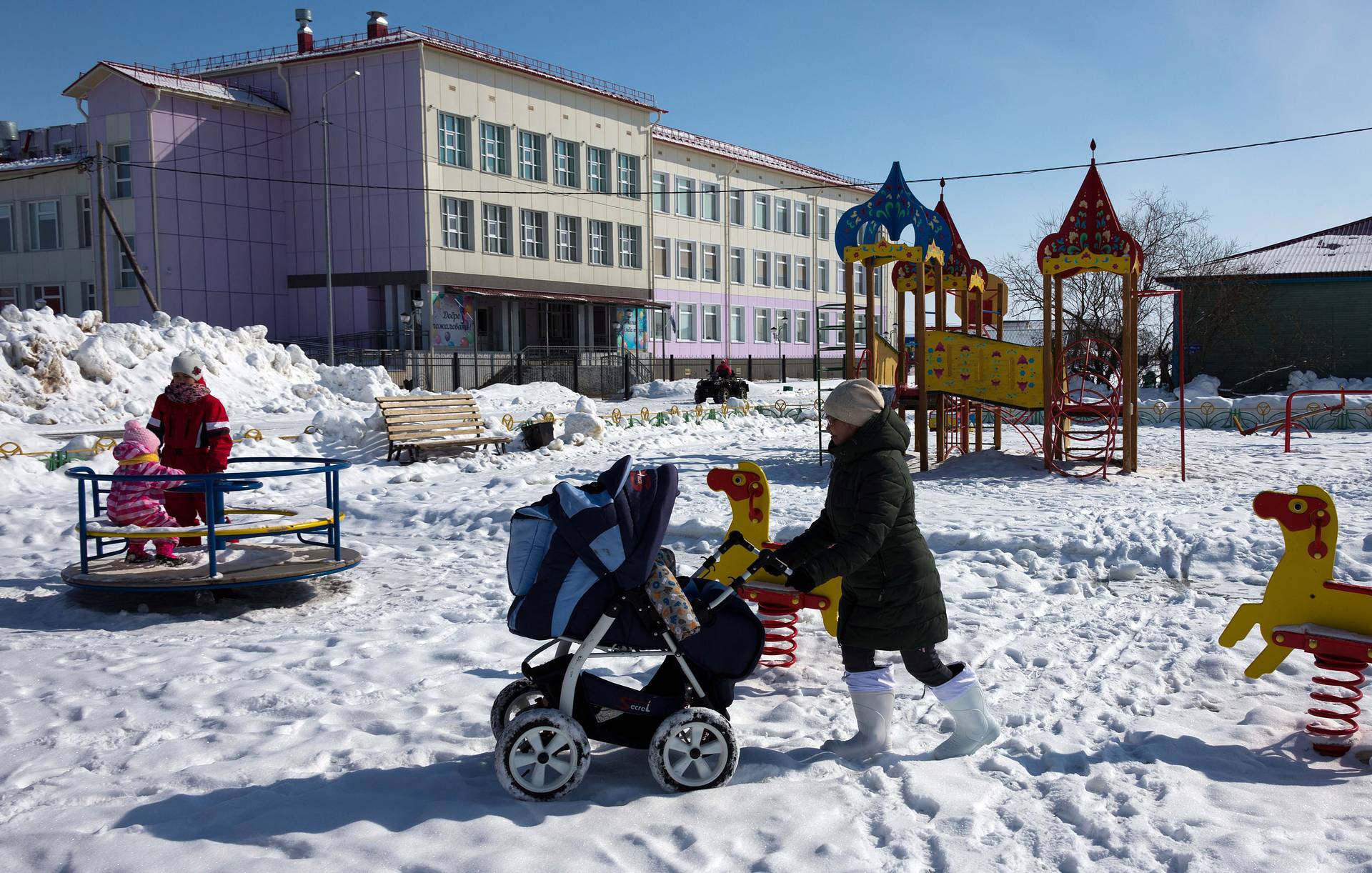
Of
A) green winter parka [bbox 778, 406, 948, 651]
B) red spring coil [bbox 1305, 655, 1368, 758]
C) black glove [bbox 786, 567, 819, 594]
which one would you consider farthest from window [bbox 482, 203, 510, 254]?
red spring coil [bbox 1305, 655, 1368, 758]

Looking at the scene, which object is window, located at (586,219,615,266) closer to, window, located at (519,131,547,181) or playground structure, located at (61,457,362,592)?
window, located at (519,131,547,181)

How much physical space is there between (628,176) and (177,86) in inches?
648

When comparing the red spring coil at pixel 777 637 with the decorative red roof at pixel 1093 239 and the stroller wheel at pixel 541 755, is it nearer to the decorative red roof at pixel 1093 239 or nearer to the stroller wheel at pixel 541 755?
the stroller wheel at pixel 541 755

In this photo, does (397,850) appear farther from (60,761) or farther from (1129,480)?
(1129,480)

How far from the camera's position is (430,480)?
1336 centimetres

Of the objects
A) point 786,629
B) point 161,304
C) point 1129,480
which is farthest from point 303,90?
point 786,629

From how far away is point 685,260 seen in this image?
47.5 metres

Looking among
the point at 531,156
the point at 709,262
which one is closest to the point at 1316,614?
the point at 531,156

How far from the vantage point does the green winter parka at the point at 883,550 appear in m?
4.16

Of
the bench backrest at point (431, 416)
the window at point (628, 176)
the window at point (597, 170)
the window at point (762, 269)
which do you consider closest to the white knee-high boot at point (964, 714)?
the bench backrest at point (431, 416)

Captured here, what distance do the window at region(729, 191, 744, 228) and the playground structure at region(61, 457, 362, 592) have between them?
4240cm

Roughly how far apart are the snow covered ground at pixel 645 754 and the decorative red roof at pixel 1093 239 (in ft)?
16.7

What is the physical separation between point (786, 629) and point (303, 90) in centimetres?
3503

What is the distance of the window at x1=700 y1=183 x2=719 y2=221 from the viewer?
4756 centimetres
